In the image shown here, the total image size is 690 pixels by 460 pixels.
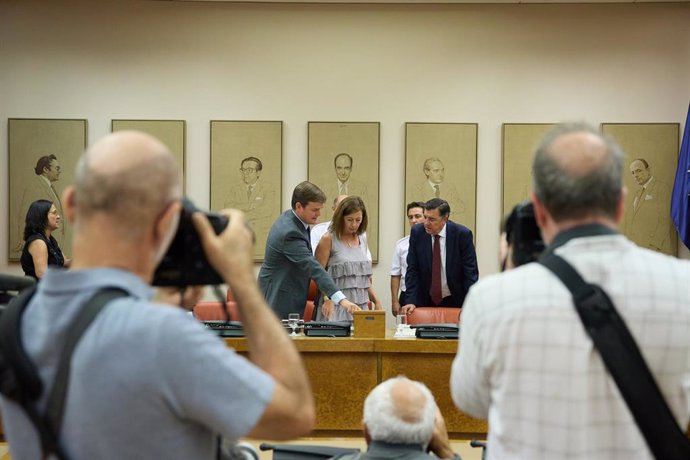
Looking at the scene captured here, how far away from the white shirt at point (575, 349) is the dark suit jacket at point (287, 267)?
429cm

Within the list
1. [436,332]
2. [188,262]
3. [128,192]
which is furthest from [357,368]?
[128,192]

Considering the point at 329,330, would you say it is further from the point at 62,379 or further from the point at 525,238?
the point at 62,379

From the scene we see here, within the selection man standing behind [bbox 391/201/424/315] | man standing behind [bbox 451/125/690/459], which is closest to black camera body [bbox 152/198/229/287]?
man standing behind [bbox 451/125/690/459]

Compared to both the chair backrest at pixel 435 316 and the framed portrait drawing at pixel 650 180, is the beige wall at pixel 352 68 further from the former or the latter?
the chair backrest at pixel 435 316

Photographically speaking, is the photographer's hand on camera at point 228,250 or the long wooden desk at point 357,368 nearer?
the photographer's hand on camera at point 228,250

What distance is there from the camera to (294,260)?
5988mm

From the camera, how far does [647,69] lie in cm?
859

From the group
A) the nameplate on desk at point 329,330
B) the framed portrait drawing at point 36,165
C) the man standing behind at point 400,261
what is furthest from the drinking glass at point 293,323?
the framed portrait drawing at point 36,165

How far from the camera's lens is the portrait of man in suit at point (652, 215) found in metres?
8.52

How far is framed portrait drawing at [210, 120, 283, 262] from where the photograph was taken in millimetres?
8562

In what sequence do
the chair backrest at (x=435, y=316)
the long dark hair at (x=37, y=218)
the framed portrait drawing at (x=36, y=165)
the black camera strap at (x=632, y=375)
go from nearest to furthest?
the black camera strap at (x=632, y=375)
the chair backrest at (x=435, y=316)
the long dark hair at (x=37, y=218)
the framed portrait drawing at (x=36, y=165)

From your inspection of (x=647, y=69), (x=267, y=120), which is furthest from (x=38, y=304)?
(x=647, y=69)

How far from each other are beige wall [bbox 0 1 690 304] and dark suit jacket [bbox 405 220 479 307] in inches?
62.3

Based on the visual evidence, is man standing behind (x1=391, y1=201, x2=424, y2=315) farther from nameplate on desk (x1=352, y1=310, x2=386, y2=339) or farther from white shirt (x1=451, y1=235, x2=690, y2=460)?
white shirt (x1=451, y1=235, x2=690, y2=460)
